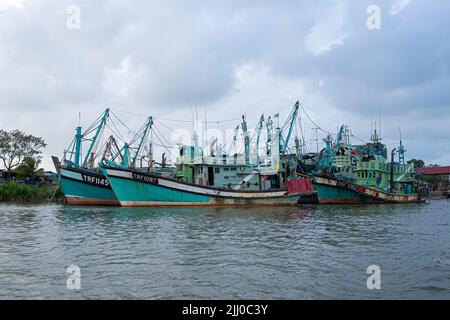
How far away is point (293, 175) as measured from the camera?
148 feet

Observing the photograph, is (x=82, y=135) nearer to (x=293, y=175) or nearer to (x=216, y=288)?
(x=293, y=175)

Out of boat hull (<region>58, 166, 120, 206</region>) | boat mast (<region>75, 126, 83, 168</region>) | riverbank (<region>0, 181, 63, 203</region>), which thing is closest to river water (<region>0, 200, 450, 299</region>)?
boat hull (<region>58, 166, 120, 206</region>)

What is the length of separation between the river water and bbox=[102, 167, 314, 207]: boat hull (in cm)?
1454

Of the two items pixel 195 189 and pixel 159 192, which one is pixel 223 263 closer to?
pixel 159 192

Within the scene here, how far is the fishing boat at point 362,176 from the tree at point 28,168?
48.8 meters

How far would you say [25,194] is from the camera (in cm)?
5850

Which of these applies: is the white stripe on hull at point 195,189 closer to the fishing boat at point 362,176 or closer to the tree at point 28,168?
the fishing boat at point 362,176

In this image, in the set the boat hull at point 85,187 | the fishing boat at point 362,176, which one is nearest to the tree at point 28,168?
the boat hull at point 85,187

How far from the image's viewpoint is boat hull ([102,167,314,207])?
33.9 metres

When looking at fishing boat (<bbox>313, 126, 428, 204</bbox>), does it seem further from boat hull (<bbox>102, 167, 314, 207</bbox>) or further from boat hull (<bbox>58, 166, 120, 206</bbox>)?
boat hull (<bbox>58, 166, 120, 206</bbox>)

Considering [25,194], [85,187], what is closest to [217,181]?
[85,187]

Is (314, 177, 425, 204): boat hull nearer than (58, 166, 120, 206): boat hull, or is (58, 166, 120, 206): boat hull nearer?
(58, 166, 120, 206): boat hull

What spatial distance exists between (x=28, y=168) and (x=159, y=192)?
148 ft
